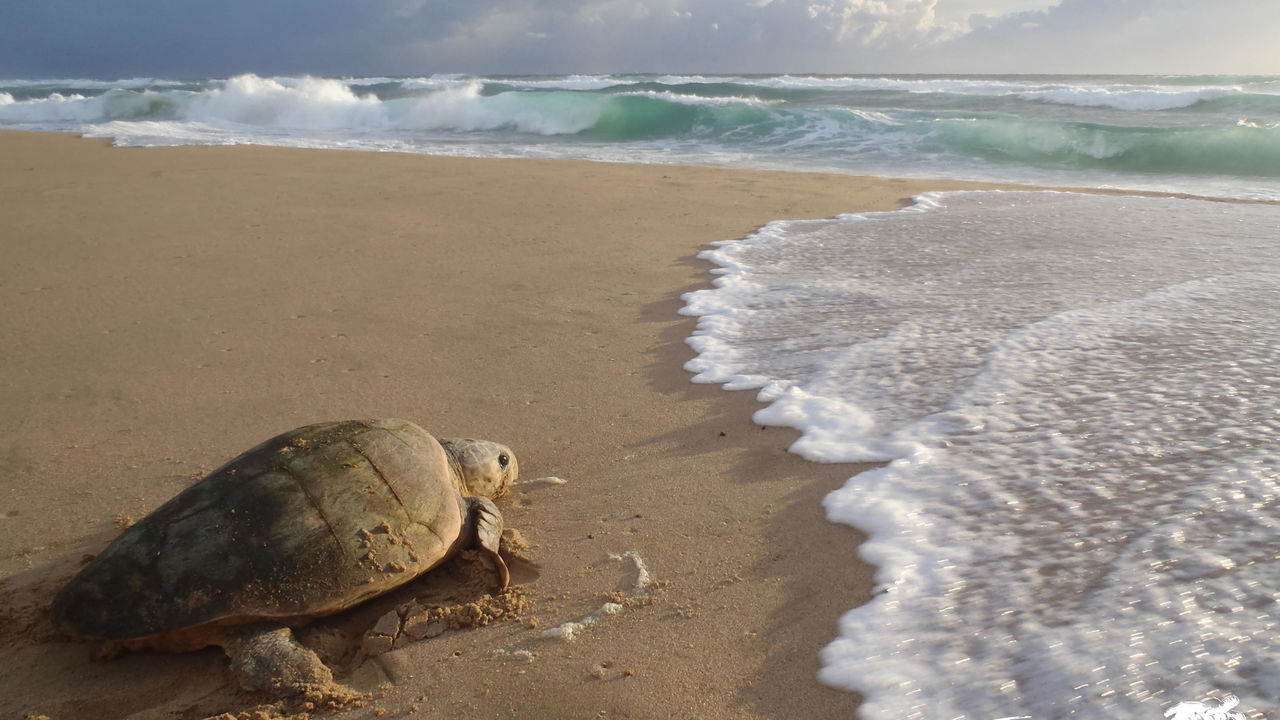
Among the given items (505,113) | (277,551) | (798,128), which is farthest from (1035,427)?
(505,113)

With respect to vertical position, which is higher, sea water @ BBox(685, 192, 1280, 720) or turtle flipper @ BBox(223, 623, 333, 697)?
sea water @ BBox(685, 192, 1280, 720)

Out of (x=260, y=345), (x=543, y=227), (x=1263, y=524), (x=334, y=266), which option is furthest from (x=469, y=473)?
(x=543, y=227)

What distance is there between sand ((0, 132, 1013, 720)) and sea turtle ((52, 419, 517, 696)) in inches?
4.1

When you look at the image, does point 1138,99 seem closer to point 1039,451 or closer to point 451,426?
point 1039,451

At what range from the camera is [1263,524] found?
226 cm

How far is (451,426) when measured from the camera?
10.3 feet

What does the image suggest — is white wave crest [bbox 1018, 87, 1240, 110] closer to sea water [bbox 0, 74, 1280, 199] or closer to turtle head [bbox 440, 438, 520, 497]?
sea water [bbox 0, 74, 1280, 199]

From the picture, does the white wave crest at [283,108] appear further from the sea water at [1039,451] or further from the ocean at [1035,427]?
the sea water at [1039,451]

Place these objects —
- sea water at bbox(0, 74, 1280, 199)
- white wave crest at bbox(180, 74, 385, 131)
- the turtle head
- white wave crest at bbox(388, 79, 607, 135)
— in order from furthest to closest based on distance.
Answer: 1. white wave crest at bbox(180, 74, 385, 131)
2. white wave crest at bbox(388, 79, 607, 135)
3. sea water at bbox(0, 74, 1280, 199)
4. the turtle head

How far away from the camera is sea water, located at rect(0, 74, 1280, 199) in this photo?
12.1 m

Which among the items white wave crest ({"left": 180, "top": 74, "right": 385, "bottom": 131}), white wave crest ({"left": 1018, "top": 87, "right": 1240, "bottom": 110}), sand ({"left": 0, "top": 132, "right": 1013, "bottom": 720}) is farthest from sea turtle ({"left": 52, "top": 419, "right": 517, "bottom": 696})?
white wave crest ({"left": 1018, "top": 87, "right": 1240, "bottom": 110})

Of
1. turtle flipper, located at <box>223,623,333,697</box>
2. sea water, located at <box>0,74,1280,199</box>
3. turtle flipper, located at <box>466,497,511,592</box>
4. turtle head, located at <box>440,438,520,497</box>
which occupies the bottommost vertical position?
turtle flipper, located at <box>223,623,333,697</box>

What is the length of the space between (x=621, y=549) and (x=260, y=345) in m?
2.32

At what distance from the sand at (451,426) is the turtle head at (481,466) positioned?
0.31 feet
